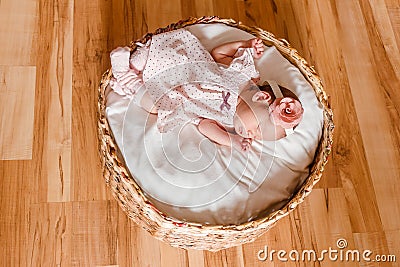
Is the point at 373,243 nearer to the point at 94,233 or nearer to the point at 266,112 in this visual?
the point at 266,112

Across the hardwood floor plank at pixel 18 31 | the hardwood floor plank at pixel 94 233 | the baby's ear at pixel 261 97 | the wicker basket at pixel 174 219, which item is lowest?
the hardwood floor plank at pixel 94 233

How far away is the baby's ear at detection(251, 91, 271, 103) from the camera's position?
3.71 feet

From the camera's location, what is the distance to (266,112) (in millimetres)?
1136

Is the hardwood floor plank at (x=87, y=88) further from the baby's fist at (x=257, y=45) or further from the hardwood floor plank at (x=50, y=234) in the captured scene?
the baby's fist at (x=257, y=45)

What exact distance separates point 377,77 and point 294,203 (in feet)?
2.17

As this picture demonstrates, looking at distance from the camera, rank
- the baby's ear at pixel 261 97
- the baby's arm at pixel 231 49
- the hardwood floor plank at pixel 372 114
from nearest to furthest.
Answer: the baby's ear at pixel 261 97
the baby's arm at pixel 231 49
the hardwood floor plank at pixel 372 114

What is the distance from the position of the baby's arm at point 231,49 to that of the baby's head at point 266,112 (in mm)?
106

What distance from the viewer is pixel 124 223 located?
125 centimetres

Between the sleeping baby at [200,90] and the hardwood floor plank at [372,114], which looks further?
the hardwood floor plank at [372,114]

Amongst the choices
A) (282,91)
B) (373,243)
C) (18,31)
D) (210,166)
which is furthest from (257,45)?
(18,31)

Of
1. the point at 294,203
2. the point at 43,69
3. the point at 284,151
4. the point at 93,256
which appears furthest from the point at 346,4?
the point at 93,256

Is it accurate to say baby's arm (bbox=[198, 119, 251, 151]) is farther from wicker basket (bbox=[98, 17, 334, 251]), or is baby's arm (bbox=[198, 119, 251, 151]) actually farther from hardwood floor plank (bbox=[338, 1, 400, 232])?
hardwood floor plank (bbox=[338, 1, 400, 232])

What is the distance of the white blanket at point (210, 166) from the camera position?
→ 1086mm

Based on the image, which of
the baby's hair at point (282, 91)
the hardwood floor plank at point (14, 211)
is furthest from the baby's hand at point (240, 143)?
the hardwood floor plank at point (14, 211)
